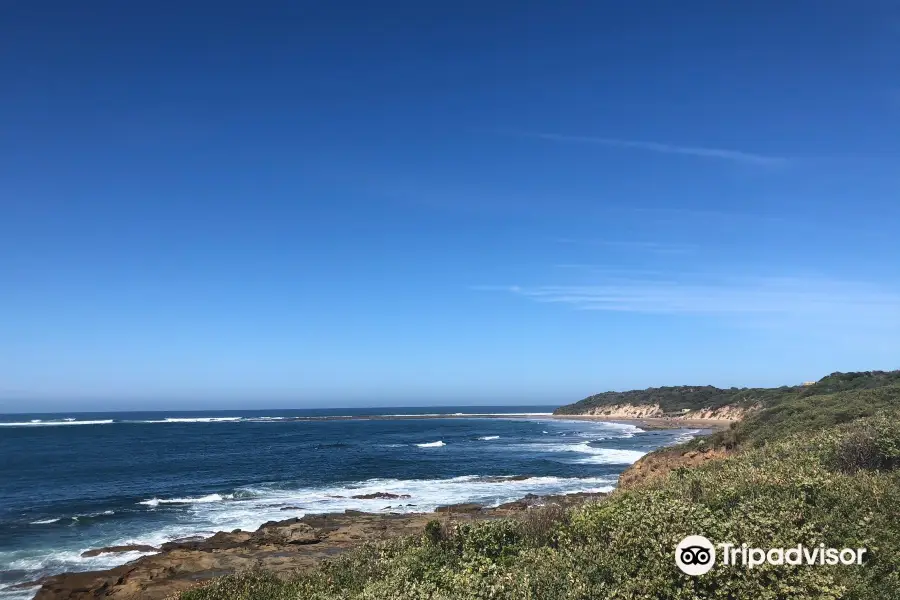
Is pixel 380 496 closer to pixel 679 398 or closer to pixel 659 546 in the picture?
pixel 659 546

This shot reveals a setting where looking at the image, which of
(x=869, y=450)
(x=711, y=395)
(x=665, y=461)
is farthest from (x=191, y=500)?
(x=711, y=395)

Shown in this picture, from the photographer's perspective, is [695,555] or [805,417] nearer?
[695,555]

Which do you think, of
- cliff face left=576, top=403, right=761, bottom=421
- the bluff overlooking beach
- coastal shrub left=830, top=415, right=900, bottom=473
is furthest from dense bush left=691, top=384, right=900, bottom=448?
cliff face left=576, top=403, right=761, bottom=421

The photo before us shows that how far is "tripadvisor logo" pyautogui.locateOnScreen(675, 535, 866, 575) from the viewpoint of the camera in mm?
8125

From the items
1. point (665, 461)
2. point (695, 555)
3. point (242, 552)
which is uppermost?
point (695, 555)

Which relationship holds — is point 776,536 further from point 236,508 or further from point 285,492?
point 285,492

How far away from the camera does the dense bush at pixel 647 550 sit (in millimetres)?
7953

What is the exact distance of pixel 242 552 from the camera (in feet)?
78.0

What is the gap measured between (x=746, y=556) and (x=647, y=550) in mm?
1381

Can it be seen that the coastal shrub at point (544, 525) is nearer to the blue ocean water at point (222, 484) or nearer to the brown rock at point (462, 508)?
the brown rock at point (462, 508)

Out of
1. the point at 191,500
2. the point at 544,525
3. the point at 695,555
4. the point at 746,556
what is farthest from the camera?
the point at 191,500

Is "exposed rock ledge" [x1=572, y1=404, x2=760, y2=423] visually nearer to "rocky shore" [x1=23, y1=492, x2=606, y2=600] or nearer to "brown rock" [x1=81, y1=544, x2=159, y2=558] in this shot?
"rocky shore" [x1=23, y1=492, x2=606, y2=600]

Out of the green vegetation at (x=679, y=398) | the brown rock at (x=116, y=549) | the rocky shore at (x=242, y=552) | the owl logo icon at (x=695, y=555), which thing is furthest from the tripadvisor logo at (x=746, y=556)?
the green vegetation at (x=679, y=398)

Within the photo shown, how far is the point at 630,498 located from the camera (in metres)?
12.7
